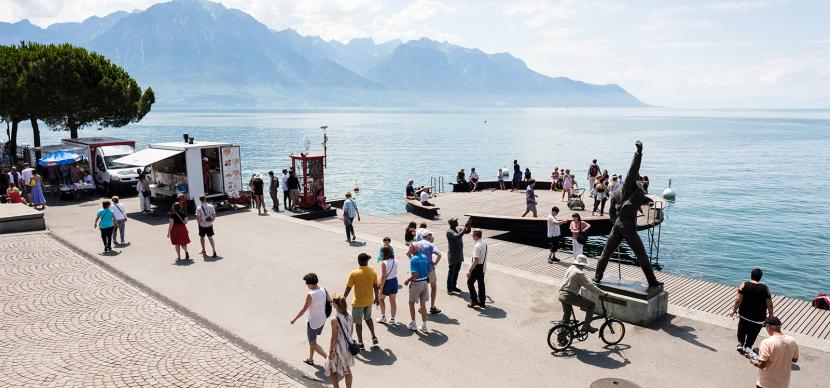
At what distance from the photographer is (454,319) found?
1079cm

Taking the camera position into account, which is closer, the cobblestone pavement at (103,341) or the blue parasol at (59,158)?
the cobblestone pavement at (103,341)

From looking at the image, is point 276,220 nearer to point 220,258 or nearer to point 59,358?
point 220,258

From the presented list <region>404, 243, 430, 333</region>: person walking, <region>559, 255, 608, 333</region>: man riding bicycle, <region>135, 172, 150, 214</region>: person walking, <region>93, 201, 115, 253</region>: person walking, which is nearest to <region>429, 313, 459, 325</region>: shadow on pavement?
<region>404, 243, 430, 333</region>: person walking

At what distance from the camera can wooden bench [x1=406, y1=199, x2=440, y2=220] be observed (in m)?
24.0

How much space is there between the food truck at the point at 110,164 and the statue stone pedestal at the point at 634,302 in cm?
2284

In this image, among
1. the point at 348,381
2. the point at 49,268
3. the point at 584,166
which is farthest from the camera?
the point at 584,166

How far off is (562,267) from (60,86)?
32242 mm

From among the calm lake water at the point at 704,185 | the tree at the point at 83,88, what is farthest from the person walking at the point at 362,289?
the tree at the point at 83,88

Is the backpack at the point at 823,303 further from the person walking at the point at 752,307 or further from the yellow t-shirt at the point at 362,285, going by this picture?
the yellow t-shirt at the point at 362,285

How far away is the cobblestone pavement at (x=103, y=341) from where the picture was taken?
823 centimetres

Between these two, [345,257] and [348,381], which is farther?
[345,257]

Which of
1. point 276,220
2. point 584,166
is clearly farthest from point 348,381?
point 584,166

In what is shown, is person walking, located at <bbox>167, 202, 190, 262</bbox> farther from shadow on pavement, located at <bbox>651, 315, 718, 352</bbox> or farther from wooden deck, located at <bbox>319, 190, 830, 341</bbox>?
shadow on pavement, located at <bbox>651, 315, 718, 352</bbox>

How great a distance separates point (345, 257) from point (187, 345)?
6.27 meters
